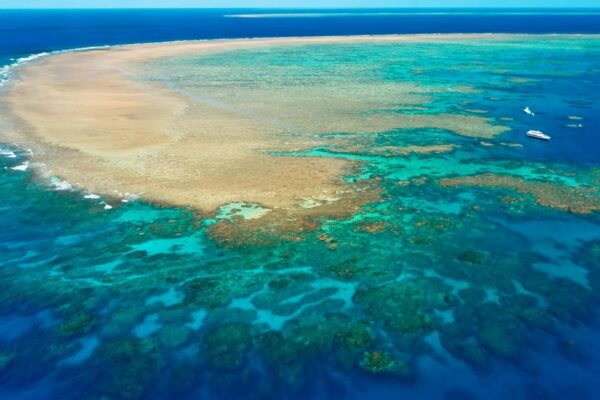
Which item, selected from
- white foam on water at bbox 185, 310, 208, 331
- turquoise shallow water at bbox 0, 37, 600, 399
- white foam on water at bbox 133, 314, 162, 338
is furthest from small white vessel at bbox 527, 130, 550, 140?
white foam on water at bbox 133, 314, 162, 338

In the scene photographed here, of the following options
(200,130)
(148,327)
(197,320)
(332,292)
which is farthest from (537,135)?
(148,327)

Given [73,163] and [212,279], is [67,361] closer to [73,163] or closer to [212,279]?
[212,279]

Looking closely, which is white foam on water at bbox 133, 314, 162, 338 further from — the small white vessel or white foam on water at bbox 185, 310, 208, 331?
the small white vessel

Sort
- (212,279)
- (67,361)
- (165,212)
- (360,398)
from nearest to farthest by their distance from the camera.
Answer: (360,398) → (67,361) → (212,279) → (165,212)

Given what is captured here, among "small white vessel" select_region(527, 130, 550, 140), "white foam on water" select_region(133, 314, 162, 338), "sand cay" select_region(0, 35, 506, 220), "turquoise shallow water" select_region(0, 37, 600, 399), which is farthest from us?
"small white vessel" select_region(527, 130, 550, 140)

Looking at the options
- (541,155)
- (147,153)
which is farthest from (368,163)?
(147,153)
